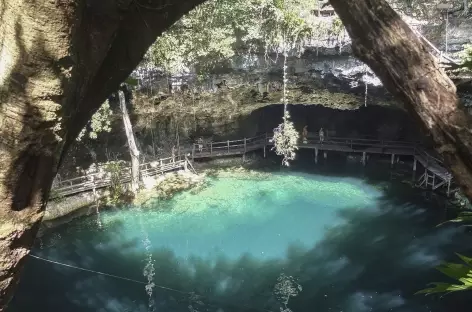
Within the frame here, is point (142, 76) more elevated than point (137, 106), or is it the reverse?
point (142, 76)

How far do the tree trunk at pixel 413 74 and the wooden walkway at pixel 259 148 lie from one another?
43.3 ft

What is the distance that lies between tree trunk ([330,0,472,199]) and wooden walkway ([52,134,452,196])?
43.3 feet

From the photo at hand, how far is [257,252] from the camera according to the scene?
1149 cm

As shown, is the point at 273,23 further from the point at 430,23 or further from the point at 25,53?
the point at 25,53

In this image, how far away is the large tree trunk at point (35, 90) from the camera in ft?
4.74

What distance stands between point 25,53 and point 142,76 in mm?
14802

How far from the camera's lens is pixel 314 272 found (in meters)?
10.3

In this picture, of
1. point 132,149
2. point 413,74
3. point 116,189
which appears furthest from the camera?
point 116,189

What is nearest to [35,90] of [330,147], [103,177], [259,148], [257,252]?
[257,252]

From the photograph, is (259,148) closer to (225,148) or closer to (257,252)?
(225,148)

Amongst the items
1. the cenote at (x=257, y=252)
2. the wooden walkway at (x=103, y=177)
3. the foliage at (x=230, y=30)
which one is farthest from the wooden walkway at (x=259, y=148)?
the foliage at (x=230, y=30)

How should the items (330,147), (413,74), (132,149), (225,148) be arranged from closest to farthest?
(413,74) → (132,149) → (330,147) → (225,148)

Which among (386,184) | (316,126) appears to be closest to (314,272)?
(386,184)

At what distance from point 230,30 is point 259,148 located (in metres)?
5.84
